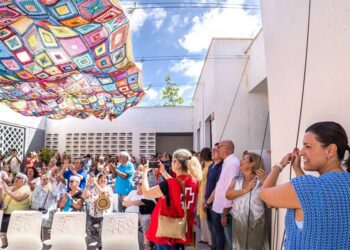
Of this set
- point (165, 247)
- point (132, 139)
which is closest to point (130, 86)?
point (165, 247)

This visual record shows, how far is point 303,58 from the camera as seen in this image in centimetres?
222

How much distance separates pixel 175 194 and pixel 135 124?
12.6 m

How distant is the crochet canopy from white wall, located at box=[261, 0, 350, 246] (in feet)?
4.87

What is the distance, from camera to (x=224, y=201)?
3516 millimetres

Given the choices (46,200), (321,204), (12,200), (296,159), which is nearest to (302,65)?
(296,159)

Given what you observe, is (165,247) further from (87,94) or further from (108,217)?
(87,94)

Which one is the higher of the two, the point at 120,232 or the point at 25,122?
the point at 25,122

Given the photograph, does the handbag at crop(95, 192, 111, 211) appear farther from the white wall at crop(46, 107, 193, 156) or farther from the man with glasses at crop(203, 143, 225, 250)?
the white wall at crop(46, 107, 193, 156)

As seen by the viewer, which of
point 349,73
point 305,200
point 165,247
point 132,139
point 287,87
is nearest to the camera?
point 305,200

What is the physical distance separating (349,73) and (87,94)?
4.92 meters

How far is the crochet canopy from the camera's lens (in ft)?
8.81

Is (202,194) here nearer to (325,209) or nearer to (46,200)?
(46,200)

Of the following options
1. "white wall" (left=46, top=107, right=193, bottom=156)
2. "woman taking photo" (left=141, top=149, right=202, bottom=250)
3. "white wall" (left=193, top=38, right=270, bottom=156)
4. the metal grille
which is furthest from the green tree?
"woman taking photo" (left=141, top=149, right=202, bottom=250)

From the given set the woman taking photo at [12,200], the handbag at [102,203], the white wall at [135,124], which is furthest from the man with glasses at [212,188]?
the white wall at [135,124]
